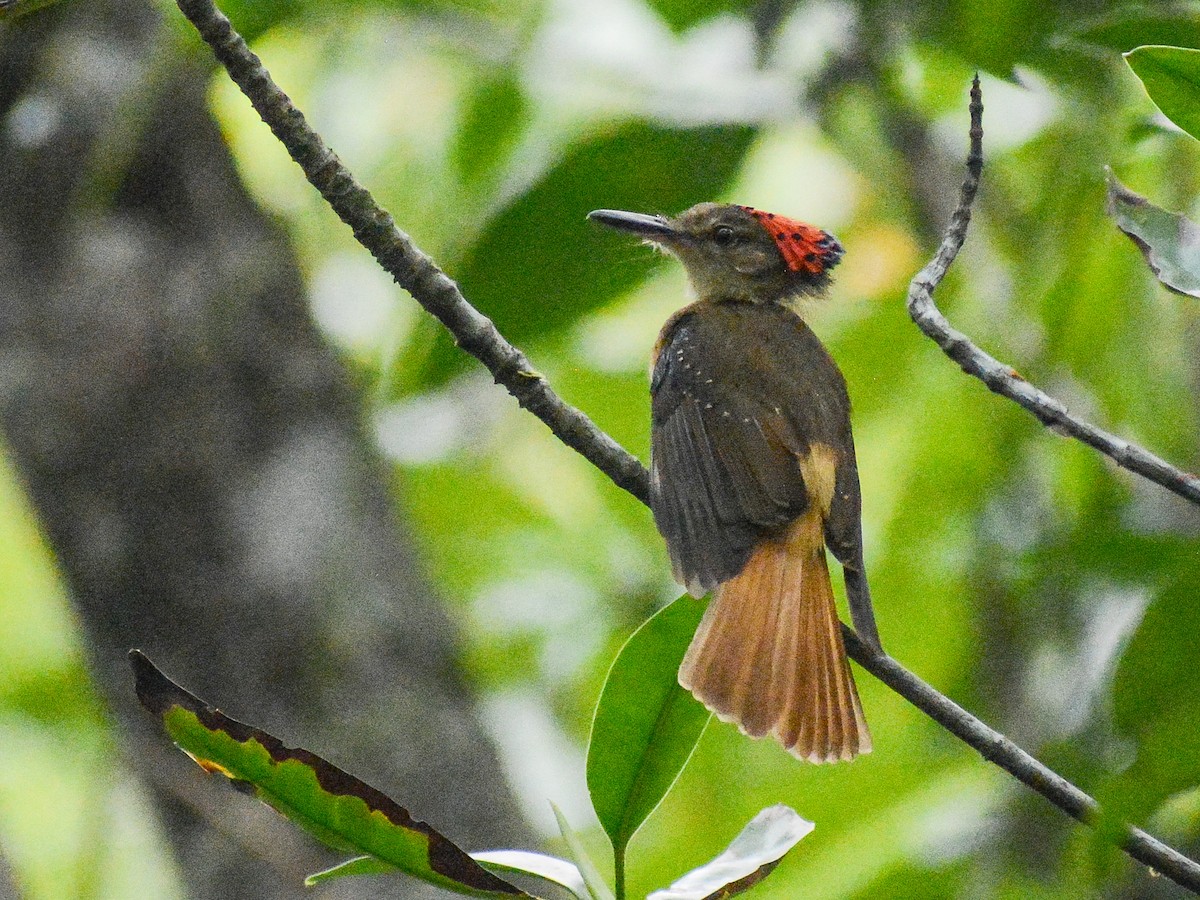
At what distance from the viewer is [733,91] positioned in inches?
145

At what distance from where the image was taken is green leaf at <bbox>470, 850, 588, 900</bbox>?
5.74ft

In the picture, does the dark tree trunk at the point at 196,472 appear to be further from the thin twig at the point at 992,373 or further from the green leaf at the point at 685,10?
the thin twig at the point at 992,373

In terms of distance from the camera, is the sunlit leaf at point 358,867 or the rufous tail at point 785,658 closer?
the sunlit leaf at point 358,867

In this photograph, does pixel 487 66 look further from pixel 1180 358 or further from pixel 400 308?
pixel 1180 358

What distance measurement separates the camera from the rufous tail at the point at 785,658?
2355 mm

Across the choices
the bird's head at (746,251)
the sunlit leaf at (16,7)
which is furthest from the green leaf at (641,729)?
the bird's head at (746,251)

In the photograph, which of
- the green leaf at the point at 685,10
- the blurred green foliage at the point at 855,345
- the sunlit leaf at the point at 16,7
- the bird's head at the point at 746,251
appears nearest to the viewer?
the sunlit leaf at the point at 16,7

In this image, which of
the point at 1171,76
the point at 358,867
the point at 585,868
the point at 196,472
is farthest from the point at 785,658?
the point at 196,472

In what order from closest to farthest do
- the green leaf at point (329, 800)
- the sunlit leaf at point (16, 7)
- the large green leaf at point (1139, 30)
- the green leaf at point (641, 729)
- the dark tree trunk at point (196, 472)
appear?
1. the sunlit leaf at point (16, 7)
2. the green leaf at point (329, 800)
3. the green leaf at point (641, 729)
4. the large green leaf at point (1139, 30)
5. the dark tree trunk at point (196, 472)

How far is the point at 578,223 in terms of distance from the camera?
304 centimetres

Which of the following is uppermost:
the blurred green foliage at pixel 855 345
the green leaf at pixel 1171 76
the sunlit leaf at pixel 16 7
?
the sunlit leaf at pixel 16 7

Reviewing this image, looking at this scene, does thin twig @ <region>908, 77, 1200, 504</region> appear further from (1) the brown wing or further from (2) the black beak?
(2) the black beak

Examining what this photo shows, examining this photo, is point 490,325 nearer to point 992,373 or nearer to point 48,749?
point 992,373

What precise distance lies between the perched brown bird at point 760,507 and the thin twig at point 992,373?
0.61 metres
